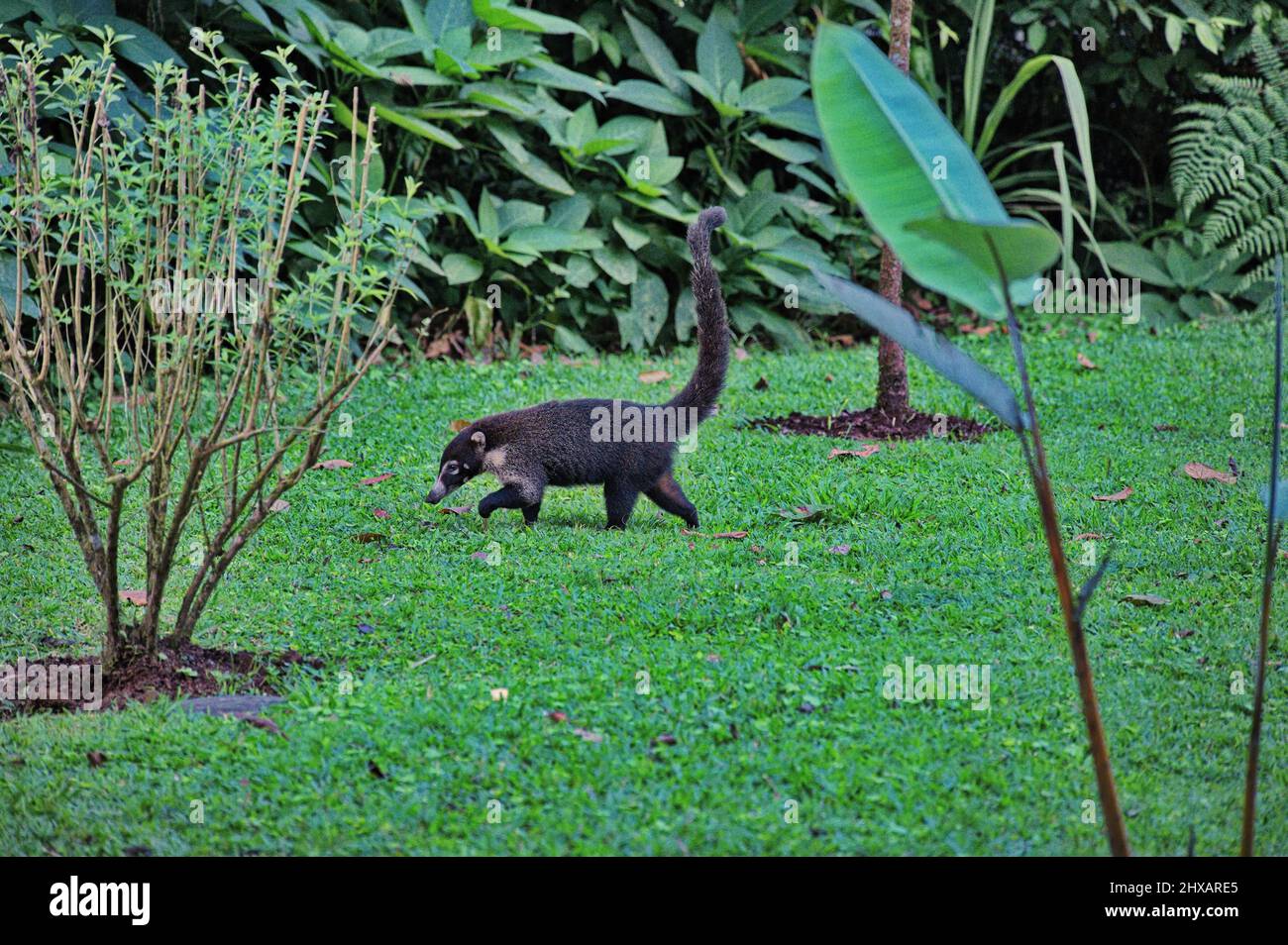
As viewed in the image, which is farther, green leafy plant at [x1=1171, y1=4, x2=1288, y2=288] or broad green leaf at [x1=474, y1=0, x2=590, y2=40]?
green leafy plant at [x1=1171, y1=4, x2=1288, y2=288]

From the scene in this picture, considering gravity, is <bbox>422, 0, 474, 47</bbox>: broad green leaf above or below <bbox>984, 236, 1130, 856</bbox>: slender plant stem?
above

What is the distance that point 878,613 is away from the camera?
472 cm

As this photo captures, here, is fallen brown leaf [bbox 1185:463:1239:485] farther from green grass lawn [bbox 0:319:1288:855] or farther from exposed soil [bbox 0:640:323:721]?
exposed soil [bbox 0:640:323:721]

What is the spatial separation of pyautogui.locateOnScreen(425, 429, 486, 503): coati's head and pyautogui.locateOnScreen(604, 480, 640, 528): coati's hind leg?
599 mm

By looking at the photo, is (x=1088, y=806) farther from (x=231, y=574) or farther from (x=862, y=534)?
(x=231, y=574)

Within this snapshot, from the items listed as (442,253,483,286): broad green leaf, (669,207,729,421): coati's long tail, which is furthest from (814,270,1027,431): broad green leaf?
(442,253,483,286): broad green leaf

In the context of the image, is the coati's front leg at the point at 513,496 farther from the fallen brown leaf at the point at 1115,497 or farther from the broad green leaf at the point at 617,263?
the broad green leaf at the point at 617,263

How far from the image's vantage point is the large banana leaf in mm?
2760

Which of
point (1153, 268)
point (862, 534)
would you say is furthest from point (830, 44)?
point (1153, 268)

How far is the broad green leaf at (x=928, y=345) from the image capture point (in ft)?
8.51

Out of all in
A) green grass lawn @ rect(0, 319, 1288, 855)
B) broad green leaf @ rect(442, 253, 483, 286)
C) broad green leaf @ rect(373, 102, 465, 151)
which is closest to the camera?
green grass lawn @ rect(0, 319, 1288, 855)

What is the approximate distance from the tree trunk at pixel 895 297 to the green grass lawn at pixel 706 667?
0.45 m

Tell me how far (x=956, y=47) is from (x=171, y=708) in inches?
375

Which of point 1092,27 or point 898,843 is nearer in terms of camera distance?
point 898,843
